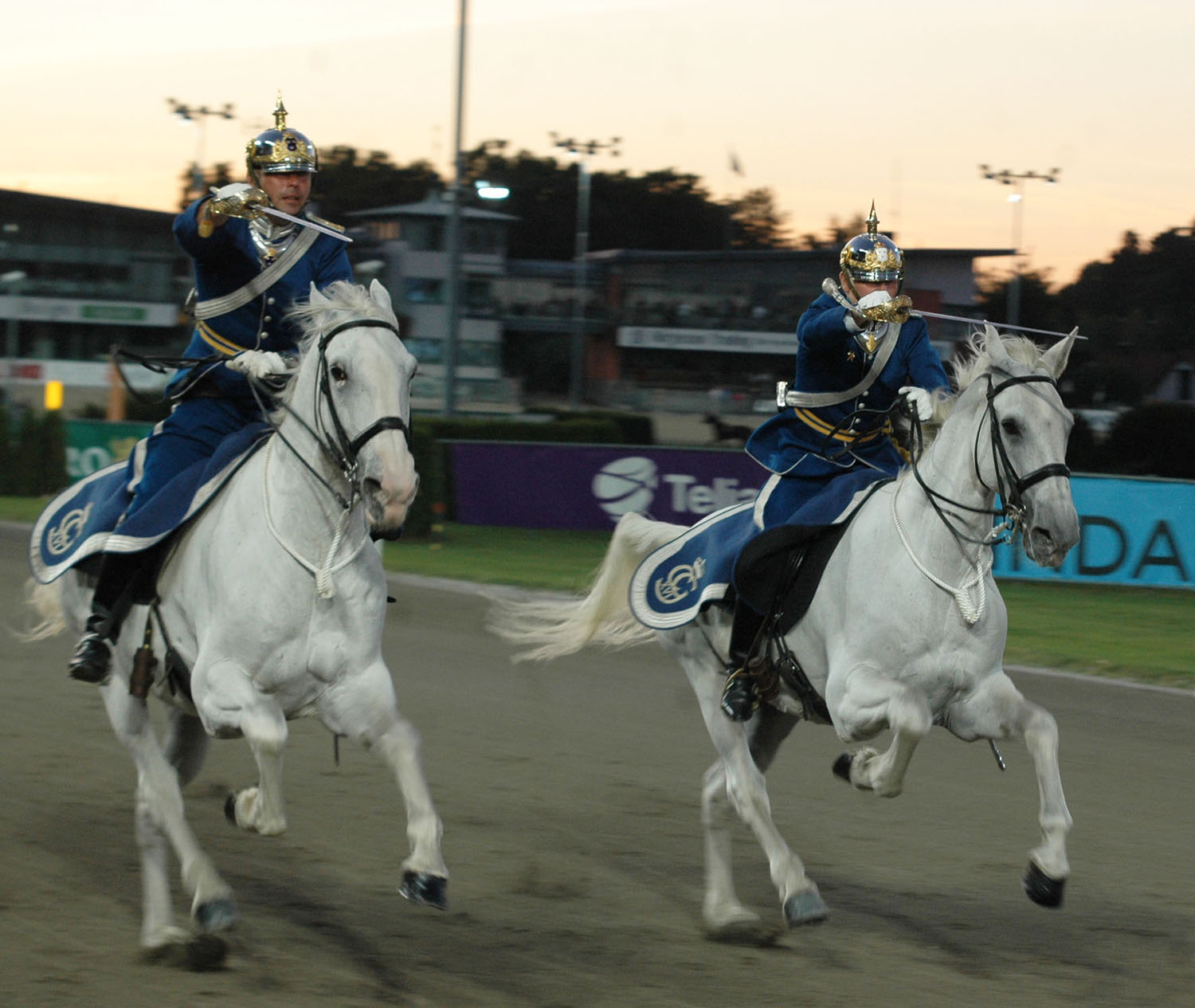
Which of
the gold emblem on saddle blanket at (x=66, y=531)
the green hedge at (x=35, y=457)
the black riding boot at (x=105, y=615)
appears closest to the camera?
the black riding boot at (x=105, y=615)

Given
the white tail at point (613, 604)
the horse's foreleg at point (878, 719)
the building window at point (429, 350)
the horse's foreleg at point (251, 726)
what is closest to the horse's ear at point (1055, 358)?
the horse's foreleg at point (878, 719)

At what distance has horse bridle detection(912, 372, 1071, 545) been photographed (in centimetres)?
491

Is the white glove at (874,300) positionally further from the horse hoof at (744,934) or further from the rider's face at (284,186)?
the horse hoof at (744,934)

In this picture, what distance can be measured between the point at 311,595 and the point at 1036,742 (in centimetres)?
234

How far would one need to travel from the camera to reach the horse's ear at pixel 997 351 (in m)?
5.14

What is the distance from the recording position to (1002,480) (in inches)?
200

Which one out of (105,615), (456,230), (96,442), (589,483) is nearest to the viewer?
(105,615)

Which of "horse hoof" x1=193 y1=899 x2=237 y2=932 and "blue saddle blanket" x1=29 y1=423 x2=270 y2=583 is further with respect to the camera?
"blue saddle blanket" x1=29 y1=423 x2=270 y2=583

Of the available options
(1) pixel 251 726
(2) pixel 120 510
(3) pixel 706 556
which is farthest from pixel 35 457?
(1) pixel 251 726

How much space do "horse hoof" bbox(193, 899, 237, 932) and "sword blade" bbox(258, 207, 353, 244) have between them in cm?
218

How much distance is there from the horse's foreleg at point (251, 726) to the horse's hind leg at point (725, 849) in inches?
60.8

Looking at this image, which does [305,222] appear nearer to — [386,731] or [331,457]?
[331,457]

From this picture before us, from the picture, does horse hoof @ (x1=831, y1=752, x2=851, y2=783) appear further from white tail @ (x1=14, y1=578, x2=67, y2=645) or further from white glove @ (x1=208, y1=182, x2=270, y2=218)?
white tail @ (x1=14, y1=578, x2=67, y2=645)

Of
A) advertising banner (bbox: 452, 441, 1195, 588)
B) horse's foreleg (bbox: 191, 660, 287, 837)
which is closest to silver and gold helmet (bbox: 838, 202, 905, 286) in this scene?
horse's foreleg (bbox: 191, 660, 287, 837)
